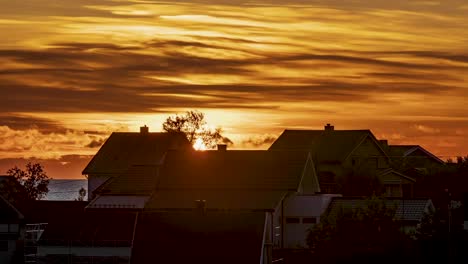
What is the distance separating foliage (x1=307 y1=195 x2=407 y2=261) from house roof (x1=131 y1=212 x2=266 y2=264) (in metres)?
7.10

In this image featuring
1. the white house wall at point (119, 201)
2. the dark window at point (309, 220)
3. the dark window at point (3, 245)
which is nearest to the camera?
the dark window at point (3, 245)

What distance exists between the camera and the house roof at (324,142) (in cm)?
12206

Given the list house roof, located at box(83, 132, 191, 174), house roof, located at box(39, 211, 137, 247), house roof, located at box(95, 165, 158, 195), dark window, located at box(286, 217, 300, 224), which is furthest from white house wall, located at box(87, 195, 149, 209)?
house roof, located at box(83, 132, 191, 174)

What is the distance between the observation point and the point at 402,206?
89062mm

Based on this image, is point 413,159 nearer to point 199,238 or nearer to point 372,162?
point 372,162

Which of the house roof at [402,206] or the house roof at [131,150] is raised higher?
the house roof at [131,150]

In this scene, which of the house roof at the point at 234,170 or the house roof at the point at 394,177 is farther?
the house roof at the point at 394,177

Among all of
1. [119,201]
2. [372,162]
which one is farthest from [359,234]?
[372,162]

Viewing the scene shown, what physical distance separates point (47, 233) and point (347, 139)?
4888 cm

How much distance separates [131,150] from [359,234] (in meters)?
52.0

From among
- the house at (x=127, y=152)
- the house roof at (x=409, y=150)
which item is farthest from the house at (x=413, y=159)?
the house at (x=127, y=152)

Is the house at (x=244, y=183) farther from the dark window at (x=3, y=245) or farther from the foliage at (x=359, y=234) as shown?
the dark window at (x=3, y=245)

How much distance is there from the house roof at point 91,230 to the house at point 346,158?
31.7 meters

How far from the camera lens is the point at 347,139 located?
125 metres
